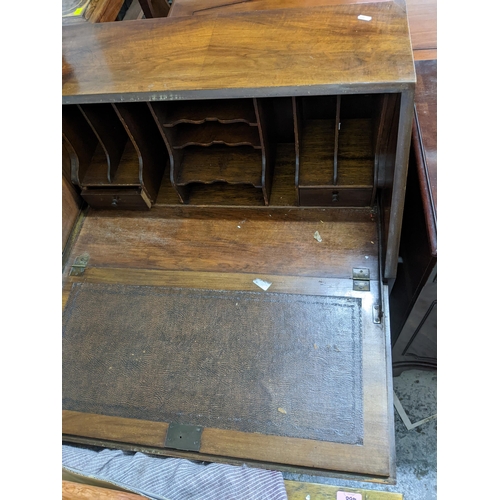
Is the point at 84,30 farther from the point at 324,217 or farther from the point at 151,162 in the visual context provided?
the point at 324,217

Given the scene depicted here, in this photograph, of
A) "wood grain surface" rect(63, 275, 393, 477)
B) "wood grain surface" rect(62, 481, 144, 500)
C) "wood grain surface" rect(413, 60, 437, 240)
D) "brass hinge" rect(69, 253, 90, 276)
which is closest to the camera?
"wood grain surface" rect(62, 481, 144, 500)

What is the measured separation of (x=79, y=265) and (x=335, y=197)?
38.1 inches

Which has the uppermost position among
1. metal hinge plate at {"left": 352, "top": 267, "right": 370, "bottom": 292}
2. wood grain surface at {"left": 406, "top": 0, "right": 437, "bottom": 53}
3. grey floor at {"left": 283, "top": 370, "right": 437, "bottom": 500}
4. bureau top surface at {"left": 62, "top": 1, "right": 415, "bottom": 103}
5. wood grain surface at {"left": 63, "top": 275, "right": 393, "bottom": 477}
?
bureau top surface at {"left": 62, "top": 1, "right": 415, "bottom": 103}

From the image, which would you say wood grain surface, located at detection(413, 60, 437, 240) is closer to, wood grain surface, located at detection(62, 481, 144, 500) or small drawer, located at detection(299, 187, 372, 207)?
small drawer, located at detection(299, 187, 372, 207)

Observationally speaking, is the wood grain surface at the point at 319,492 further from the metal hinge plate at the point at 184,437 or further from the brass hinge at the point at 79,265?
the brass hinge at the point at 79,265

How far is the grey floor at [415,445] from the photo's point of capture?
1763 millimetres

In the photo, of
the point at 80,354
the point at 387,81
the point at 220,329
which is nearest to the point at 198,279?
the point at 220,329

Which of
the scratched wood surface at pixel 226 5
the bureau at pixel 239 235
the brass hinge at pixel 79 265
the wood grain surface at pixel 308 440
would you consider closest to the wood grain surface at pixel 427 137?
the bureau at pixel 239 235

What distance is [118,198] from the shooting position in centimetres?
168

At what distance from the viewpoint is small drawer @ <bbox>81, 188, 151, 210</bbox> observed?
1657 mm

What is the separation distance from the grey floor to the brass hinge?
3.59ft

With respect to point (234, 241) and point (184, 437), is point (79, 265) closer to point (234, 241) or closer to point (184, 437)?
point (234, 241)

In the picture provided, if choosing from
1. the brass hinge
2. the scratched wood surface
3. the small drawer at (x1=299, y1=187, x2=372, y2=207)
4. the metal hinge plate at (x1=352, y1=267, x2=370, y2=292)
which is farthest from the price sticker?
the scratched wood surface

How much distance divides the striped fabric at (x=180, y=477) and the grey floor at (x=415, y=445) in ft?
2.08
